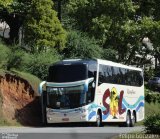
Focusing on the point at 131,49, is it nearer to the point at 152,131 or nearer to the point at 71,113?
the point at 71,113

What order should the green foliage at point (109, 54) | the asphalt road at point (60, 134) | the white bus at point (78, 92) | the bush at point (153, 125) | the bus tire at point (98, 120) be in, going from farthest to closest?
the green foliage at point (109, 54), the bus tire at point (98, 120), the white bus at point (78, 92), the asphalt road at point (60, 134), the bush at point (153, 125)

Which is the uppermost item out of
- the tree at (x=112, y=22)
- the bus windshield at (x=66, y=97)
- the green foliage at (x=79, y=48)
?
the tree at (x=112, y=22)

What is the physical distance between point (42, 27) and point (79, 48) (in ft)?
18.8

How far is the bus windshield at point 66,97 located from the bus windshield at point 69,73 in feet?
1.70

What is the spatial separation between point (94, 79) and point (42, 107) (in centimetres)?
409

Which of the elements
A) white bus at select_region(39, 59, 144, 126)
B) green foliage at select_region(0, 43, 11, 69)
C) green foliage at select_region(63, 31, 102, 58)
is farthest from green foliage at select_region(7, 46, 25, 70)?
green foliage at select_region(63, 31, 102, 58)

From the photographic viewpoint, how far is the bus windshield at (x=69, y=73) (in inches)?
1315

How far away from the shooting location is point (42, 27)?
44.9m

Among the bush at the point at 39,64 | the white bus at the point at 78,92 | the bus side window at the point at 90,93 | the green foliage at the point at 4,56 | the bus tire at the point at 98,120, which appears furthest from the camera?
the bush at the point at 39,64

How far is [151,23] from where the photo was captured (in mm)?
52906

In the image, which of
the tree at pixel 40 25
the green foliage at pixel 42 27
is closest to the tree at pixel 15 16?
the tree at pixel 40 25

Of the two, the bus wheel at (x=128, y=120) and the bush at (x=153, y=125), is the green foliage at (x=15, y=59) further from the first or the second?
the bush at (x=153, y=125)

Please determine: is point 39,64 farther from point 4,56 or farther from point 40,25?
point 4,56

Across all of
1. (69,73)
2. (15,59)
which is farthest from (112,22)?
(69,73)
